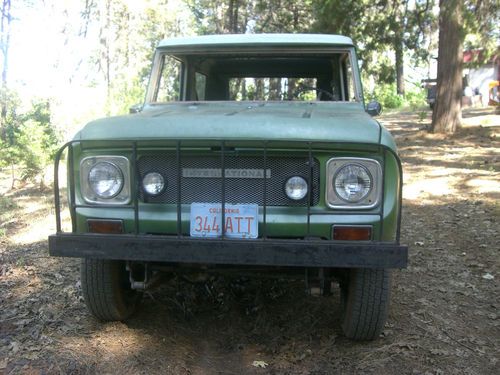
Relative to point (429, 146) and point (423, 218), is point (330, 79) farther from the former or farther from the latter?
point (429, 146)

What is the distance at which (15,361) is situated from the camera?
9.68 ft

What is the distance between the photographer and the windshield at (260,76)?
13.9ft

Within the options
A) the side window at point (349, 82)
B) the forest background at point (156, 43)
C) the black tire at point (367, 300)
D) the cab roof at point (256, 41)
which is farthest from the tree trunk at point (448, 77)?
the black tire at point (367, 300)

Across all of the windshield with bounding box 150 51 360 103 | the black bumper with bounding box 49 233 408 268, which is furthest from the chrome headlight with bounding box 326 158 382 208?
the windshield with bounding box 150 51 360 103

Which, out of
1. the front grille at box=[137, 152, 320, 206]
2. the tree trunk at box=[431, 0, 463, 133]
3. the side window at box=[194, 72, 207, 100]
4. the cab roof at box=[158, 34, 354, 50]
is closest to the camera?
the front grille at box=[137, 152, 320, 206]

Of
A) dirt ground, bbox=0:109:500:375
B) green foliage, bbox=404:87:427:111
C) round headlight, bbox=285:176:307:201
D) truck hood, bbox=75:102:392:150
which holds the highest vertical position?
green foliage, bbox=404:87:427:111

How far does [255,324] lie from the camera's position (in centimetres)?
363

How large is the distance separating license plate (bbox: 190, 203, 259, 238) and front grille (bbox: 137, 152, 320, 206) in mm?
132

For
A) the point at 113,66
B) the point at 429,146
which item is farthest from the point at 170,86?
the point at 113,66

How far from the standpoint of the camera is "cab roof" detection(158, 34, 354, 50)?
4.05 metres

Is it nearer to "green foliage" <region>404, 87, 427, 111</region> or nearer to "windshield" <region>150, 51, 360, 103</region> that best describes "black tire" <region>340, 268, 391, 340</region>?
"windshield" <region>150, 51, 360, 103</region>

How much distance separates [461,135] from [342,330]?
9111 millimetres

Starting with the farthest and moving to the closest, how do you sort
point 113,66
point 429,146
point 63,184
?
point 113,66 < point 429,146 < point 63,184

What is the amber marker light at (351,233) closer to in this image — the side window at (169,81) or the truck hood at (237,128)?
the truck hood at (237,128)
